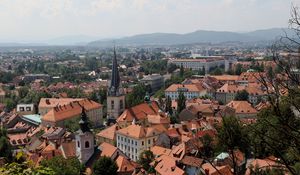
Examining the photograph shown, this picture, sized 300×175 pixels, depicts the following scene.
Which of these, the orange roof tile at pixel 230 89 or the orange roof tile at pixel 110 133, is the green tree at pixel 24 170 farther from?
the orange roof tile at pixel 230 89

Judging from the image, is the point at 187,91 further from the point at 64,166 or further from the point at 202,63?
the point at 202,63

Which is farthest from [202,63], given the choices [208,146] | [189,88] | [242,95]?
[208,146]

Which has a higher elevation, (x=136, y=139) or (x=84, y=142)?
(x=84, y=142)

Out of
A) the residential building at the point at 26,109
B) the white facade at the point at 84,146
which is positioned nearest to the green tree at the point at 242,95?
the residential building at the point at 26,109

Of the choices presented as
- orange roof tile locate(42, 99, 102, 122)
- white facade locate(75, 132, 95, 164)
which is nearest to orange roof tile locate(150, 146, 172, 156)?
white facade locate(75, 132, 95, 164)

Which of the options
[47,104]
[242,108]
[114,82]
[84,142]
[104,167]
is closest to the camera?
[104,167]

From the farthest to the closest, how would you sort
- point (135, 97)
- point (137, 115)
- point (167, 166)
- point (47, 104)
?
1. point (135, 97)
2. point (47, 104)
3. point (137, 115)
4. point (167, 166)
